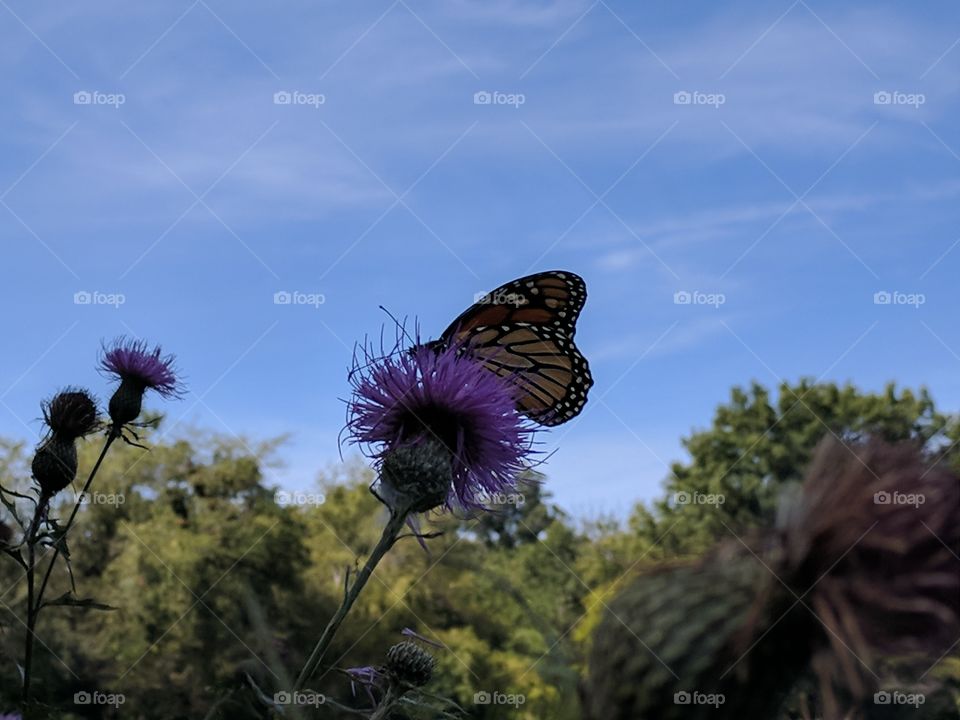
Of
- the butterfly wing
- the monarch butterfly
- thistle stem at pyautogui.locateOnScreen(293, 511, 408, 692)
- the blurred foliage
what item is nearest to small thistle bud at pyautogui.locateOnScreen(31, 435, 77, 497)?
the monarch butterfly

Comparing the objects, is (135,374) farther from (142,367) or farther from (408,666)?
(408,666)

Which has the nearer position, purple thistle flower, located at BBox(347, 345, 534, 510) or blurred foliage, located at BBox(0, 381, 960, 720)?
purple thistle flower, located at BBox(347, 345, 534, 510)

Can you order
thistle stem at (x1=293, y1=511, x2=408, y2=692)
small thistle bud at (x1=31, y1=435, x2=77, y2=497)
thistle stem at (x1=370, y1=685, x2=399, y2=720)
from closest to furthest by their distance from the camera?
thistle stem at (x1=293, y1=511, x2=408, y2=692) → thistle stem at (x1=370, y1=685, x2=399, y2=720) → small thistle bud at (x1=31, y1=435, x2=77, y2=497)

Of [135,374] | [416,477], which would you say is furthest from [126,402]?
[416,477]

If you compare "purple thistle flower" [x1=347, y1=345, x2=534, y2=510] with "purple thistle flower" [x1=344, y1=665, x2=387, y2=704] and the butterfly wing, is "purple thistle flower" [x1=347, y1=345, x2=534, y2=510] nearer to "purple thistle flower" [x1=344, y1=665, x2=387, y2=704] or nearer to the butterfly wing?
"purple thistle flower" [x1=344, y1=665, x2=387, y2=704]

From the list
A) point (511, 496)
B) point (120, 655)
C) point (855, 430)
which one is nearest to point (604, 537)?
point (120, 655)

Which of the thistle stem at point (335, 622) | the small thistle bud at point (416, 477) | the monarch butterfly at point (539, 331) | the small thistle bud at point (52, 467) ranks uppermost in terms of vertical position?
the monarch butterfly at point (539, 331)

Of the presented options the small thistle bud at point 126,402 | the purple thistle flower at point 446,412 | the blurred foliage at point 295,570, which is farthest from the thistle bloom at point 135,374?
the blurred foliage at point 295,570

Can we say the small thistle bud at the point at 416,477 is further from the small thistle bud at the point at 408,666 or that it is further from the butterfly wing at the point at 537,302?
the butterfly wing at the point at 537,302
